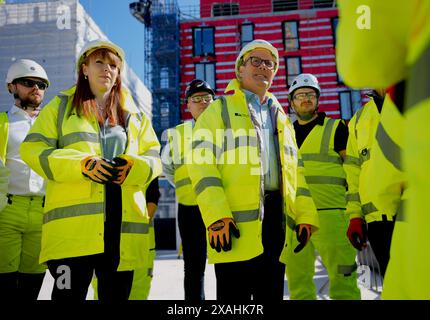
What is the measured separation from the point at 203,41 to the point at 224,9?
265 centimetres

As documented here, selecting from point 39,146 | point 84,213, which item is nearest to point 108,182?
point 84,213

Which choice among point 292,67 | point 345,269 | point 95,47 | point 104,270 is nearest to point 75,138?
point 95,47

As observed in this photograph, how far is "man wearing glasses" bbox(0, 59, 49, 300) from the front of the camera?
9.20ft

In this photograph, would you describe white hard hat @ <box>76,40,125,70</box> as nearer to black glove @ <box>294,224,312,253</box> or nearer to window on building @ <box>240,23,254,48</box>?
black glove @ <box>294,224,312,253</box>

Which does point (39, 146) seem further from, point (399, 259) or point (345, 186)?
point (345, 186)

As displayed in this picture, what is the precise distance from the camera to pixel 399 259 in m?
0.79

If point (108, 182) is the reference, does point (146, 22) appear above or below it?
above

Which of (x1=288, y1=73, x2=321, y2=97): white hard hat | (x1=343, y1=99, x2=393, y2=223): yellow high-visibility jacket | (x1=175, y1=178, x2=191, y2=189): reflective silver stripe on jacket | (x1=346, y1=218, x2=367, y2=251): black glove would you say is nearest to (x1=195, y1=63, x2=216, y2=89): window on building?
(x1=288, y1=73, x2=321, y2=97): white hard hat

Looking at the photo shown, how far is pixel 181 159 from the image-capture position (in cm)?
391

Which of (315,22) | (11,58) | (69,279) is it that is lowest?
(69,279)

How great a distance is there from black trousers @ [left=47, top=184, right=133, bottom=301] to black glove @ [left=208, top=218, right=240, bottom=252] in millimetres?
520

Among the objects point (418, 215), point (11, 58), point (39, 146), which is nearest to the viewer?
point (418, 215)

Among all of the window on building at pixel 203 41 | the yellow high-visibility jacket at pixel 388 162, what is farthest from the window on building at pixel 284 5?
the yellow high-visibility jacket at pixel 388 162

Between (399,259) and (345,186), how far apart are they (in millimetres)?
3186
